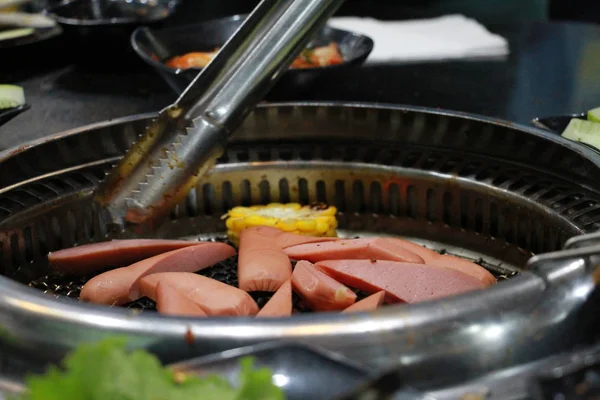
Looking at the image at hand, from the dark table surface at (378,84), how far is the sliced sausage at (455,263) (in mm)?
1050

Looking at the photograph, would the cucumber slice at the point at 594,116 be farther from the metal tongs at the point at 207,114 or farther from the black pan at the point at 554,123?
the metal tongs at the point at 207,114

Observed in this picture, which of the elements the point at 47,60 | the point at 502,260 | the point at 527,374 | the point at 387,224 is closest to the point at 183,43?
the point at 47,60

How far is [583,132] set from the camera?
2.00m

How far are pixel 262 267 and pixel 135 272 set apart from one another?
28cm

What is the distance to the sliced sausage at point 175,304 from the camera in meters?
1.30

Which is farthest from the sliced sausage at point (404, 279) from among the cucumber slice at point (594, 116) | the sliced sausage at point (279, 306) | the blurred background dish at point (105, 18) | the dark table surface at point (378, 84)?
the blurred background dish at point (105, 18)

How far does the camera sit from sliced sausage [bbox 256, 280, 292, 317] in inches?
51.8

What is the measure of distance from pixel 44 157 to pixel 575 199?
133 centimetres

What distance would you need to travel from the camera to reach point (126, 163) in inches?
63.3

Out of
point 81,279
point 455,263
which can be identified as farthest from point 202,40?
point 455,263

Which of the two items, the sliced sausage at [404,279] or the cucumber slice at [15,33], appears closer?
the sliced sausage at [404,279]

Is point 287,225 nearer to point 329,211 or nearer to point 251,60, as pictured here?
point 329,211

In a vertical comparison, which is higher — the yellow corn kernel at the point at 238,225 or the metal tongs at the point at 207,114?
the metal tongs at the point at 207,114

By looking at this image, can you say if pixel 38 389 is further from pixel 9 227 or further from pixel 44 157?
pixel 44 157
